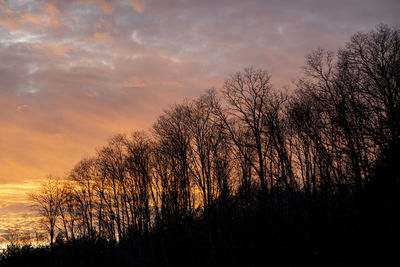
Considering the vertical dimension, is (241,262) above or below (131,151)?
below

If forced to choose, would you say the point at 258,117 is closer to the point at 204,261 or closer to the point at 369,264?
the point at 204,261

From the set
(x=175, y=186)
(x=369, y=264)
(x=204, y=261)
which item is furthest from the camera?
(x=175, y=186)

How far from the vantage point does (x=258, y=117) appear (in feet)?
137

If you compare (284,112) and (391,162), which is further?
(284,112)

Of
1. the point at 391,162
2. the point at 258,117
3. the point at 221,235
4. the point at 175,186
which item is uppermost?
the point at 258,117

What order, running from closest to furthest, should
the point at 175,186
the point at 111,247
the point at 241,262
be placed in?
the point at 241,262 → the point at 111,247 → the point at 175,186

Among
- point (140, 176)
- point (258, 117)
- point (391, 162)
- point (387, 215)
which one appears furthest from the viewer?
point (140, 176)

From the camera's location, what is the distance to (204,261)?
79.8 ft

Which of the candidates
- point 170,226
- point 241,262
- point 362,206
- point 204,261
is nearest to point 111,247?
point 170,226

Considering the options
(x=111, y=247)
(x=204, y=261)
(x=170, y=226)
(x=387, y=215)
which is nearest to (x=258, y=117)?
(x=170, y=226)

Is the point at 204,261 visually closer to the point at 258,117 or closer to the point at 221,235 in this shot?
the point at 221,235

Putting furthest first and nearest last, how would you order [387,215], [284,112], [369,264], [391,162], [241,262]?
[284,112] < [241,262] < [391,162] < [387,215] < [369,264]

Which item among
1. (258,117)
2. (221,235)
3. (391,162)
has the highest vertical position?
(258,117)

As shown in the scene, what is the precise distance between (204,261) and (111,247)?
56.0ft
